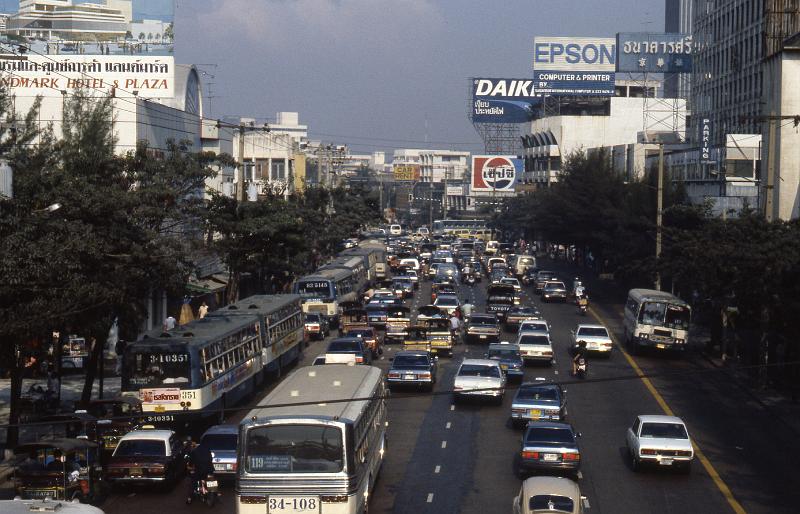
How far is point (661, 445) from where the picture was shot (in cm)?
2714

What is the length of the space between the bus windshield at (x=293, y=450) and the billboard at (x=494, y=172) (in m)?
149

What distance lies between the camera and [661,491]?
25.8 meters

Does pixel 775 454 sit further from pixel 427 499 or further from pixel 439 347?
pixel 439 347

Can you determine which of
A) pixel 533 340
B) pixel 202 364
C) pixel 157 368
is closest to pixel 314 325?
pixel 533 340

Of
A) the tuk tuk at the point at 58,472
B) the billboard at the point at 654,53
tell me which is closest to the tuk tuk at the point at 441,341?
the tuk tuk at the point at 58,472

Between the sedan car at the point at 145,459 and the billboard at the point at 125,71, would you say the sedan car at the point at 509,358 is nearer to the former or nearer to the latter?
the sedan car at the point at 145,459

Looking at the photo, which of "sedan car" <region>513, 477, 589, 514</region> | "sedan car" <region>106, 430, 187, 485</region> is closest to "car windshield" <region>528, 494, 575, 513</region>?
"sedan car" <region>513, 477, 589, 514</region>

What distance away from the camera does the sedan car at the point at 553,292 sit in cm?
7350

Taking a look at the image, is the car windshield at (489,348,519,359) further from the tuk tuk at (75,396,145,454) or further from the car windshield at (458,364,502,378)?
the tuk tuk at (75,396,145,454)

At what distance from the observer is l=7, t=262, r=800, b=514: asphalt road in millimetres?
24469

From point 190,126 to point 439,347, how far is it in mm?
26799

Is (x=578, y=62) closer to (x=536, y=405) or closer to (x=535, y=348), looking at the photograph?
(x=535, y=348)

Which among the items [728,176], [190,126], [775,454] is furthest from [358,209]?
[775,454]

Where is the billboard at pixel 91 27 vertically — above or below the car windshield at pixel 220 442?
above
